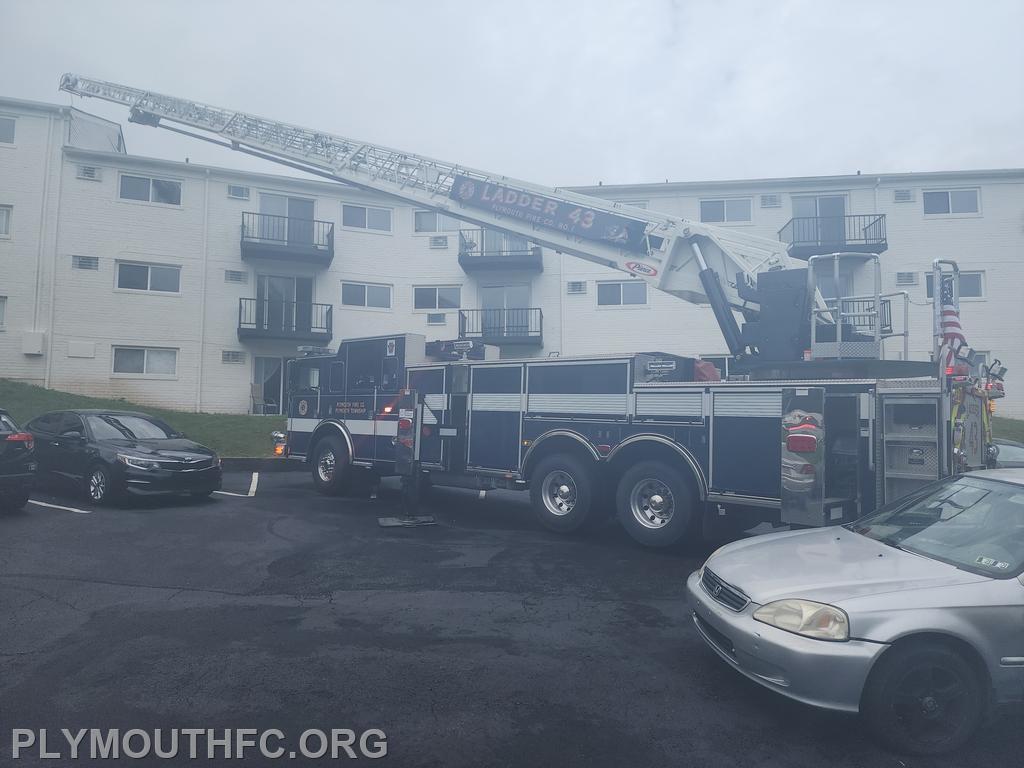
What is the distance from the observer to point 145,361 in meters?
22.7

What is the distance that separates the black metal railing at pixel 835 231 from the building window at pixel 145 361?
2072 centimetres

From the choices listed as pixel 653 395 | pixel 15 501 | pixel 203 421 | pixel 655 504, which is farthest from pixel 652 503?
pixel 203 421

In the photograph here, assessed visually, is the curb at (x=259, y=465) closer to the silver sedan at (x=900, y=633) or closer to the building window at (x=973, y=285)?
the silver sedan at (x=900, y=633)

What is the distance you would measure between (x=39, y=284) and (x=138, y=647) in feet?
71.2

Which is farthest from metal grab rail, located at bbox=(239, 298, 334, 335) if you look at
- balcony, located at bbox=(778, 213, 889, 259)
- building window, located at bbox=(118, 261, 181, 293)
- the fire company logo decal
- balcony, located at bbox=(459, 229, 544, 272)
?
balcony, located at bbox=(778, 213, 889, 259)

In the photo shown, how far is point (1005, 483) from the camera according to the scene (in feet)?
14.5

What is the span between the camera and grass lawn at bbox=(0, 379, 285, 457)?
1745cm

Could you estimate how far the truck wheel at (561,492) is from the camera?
8539 millimetres

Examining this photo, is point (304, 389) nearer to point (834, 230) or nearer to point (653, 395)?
point (653, 395)

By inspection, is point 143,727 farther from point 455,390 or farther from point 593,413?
point 455,390

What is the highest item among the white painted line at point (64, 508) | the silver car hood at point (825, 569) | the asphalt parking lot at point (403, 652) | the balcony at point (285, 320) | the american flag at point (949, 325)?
the balcony at point (285, 320)

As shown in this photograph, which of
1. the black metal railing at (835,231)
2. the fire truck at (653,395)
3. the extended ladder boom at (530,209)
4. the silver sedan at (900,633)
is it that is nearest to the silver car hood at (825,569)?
the silver sedan at (900,633)

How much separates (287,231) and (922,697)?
2380 cm

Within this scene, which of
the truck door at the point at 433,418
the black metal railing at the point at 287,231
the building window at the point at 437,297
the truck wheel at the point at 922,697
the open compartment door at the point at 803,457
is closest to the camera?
the truck wheel at the point at 922,697
